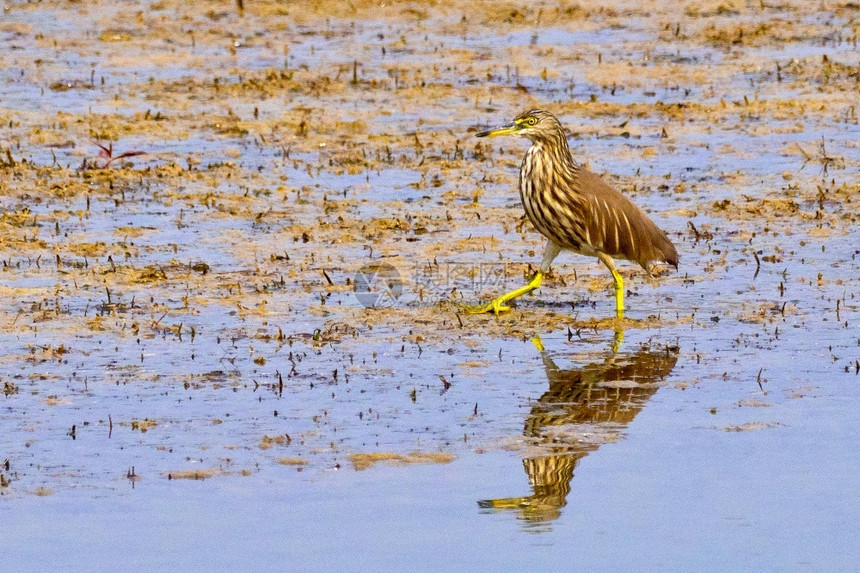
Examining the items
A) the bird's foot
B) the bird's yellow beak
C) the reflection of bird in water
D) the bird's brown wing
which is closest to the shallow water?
the reflection of bird in water

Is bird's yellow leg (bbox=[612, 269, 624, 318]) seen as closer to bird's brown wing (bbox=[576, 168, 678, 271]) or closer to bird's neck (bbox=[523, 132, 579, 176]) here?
bird's brown wing (bbox=[576, 168, 678, 271])

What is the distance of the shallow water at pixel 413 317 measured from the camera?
7.09 metres

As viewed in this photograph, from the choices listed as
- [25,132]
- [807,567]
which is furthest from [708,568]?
[25,132]

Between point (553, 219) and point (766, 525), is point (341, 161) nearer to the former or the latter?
point (553, 219)

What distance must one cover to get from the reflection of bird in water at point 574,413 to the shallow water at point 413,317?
0.08ft

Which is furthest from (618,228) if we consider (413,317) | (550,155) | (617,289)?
(413,317)

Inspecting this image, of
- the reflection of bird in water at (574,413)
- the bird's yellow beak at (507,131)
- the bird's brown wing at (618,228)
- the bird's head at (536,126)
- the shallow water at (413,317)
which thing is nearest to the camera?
the shallow water at (413,317)

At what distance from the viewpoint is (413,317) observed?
34.7ft

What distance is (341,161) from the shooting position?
50.0 ft

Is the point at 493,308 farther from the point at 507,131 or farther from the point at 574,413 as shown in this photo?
the point at 574,413

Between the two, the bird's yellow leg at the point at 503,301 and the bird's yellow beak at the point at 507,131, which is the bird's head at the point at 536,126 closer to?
the bird's yellow beak at the point at 507,131

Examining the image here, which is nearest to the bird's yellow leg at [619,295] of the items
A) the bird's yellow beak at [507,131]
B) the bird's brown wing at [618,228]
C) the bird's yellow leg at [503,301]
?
the bird's brown wing at [618,228]

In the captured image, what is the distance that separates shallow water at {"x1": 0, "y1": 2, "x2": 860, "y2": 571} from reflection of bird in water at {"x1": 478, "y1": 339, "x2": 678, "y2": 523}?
24mm

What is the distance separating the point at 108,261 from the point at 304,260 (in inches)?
54.9
